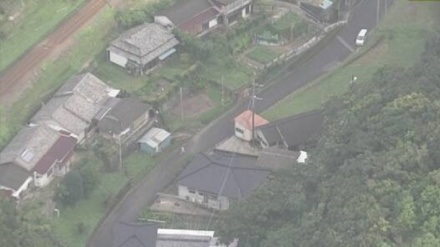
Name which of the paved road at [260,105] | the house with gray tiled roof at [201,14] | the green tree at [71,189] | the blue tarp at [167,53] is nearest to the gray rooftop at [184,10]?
the house with gray tiled roof at [201,14]

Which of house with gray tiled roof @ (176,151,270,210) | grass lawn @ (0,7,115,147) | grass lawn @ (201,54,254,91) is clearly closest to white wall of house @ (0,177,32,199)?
grass lawn @ (0,7,115,147)

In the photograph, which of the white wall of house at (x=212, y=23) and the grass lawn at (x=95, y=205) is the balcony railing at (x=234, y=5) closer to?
the white wall of house at (x=212, y=23)

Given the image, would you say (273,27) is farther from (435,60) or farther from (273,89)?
(435,60)

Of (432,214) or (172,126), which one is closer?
(432,214)

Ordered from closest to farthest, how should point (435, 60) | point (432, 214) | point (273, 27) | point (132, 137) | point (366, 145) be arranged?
point (432, 214)
point (366, 145)
point (435, 60)
point (132, 137)
point (273, 27)

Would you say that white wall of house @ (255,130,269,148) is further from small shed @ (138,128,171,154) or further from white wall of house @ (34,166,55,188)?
white wall of house @ (34,166,55,188)

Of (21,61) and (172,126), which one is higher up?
(21,61)

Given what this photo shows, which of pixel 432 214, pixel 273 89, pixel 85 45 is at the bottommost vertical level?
pixel 273 89

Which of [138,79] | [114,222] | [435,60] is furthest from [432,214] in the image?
[138,79]

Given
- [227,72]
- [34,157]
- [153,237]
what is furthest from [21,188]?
[227,72]
